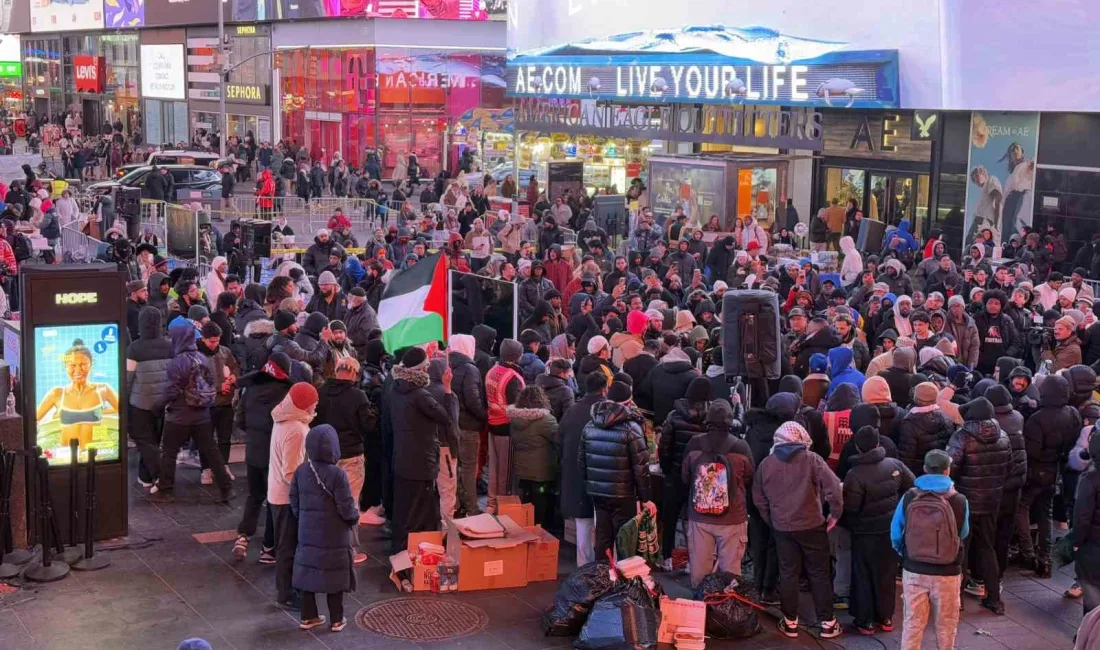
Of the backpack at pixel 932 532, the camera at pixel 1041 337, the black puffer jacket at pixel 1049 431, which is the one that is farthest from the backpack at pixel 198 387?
the camera at pixel 1041 337

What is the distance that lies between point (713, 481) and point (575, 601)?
4.50 feet

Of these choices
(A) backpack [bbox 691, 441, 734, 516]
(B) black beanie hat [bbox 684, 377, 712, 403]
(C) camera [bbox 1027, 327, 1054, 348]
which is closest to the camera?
(A) backpack [bbox 691, 441, 734, 516]

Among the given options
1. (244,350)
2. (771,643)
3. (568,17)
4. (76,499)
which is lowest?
(771,643)

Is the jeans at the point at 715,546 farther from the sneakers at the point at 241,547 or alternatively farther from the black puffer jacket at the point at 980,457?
the sneakers at the point at 241,547

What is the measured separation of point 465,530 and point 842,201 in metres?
20.1

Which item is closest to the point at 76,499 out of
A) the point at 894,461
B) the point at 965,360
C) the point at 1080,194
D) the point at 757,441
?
the point at 757,441

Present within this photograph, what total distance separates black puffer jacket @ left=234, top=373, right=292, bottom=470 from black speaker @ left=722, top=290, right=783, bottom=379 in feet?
12.6

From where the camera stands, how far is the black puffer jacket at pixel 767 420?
414 inches

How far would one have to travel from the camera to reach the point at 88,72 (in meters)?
80.9

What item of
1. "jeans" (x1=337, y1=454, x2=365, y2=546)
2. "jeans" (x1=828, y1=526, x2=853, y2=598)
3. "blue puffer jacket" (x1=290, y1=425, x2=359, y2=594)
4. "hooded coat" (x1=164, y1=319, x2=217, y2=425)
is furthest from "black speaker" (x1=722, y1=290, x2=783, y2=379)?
"hooded coat" (x1=164, y1=319, x2=217, y2=425)

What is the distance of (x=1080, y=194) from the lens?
24.4m

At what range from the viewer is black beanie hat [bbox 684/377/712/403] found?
10781 mm

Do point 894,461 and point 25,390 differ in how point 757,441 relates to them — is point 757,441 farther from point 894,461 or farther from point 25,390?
point 25,390

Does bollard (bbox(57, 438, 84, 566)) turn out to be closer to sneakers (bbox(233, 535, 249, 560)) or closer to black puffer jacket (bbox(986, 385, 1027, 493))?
sneakers (bbox(233, 535, 249, 560))
